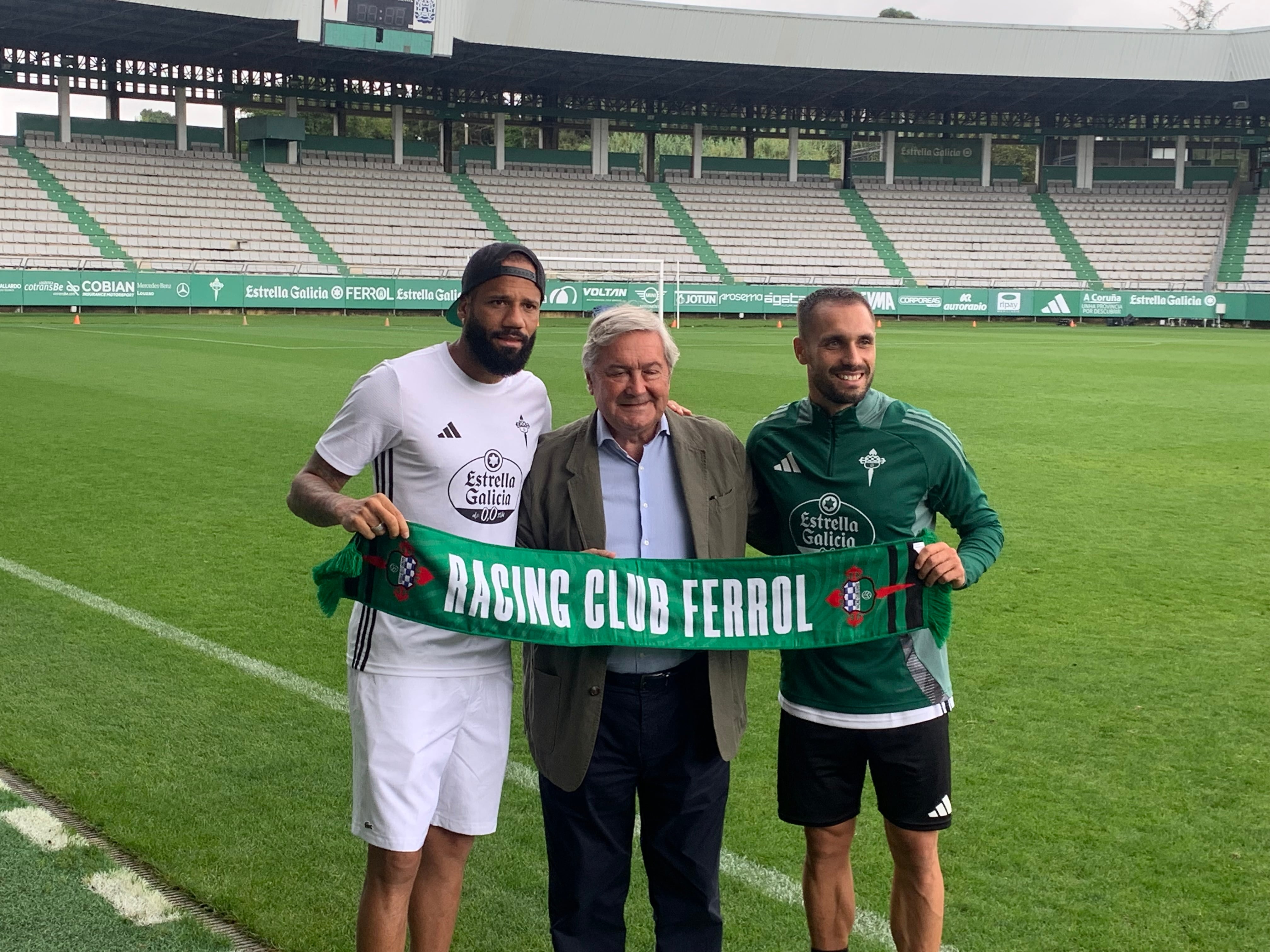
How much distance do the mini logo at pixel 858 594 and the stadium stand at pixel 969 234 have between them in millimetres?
52961

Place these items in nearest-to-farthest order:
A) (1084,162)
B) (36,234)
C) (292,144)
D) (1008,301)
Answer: (36,234)
(1008,301)
(292,144)
(1084,162)

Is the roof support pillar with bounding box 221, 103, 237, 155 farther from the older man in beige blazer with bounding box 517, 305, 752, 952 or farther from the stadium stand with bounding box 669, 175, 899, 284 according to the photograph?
the older man in beige blazer with bounding box 517, 305, 752, 952

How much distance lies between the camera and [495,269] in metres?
3.43

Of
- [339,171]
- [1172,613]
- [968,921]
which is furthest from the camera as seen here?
[339,171]

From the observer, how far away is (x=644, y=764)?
133 inches

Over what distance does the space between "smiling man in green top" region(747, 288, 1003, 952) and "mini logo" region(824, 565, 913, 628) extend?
30 mm

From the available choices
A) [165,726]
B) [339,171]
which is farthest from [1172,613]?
[339,171]

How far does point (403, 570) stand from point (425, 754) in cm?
47

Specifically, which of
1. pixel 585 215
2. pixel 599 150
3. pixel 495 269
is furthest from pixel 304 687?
pixel 599 150

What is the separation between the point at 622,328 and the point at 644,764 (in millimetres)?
1093

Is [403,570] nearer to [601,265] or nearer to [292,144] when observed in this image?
[601,265]

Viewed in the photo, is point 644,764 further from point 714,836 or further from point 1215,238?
point 1215,238

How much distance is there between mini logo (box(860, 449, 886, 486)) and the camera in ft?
11.5

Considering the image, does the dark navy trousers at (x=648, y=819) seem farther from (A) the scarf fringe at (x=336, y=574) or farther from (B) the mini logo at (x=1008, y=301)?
(B) the mini logo at (x=1008, y=301)
